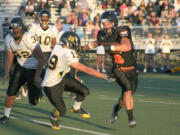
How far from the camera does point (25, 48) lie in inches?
363

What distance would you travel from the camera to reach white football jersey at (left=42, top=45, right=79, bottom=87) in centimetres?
800

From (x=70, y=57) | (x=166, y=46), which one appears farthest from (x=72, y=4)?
(x=70, y=57)

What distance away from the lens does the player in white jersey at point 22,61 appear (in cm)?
910

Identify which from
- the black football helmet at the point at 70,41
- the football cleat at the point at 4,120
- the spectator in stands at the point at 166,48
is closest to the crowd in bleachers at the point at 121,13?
the spectator in stands at the point at 166,48

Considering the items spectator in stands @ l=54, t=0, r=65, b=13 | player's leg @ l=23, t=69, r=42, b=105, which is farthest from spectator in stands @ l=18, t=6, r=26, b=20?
player's leg @ l=23, t=69, r=42, b=105

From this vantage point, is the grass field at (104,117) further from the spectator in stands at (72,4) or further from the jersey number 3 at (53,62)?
the spectator in stands at (72,4)

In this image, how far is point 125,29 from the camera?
27.7 feet

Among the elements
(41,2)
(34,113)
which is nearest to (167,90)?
(34,113)

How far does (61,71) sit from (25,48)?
1.21 metres

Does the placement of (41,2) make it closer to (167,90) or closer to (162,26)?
(162,26)

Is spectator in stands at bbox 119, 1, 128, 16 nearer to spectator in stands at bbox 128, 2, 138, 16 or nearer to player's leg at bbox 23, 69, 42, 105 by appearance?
spectator in stands at bbox 128, 2, 138, 16

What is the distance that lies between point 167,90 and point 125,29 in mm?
6356

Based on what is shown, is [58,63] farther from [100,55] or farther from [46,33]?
[100,55]

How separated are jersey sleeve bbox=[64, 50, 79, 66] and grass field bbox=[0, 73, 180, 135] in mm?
1087
